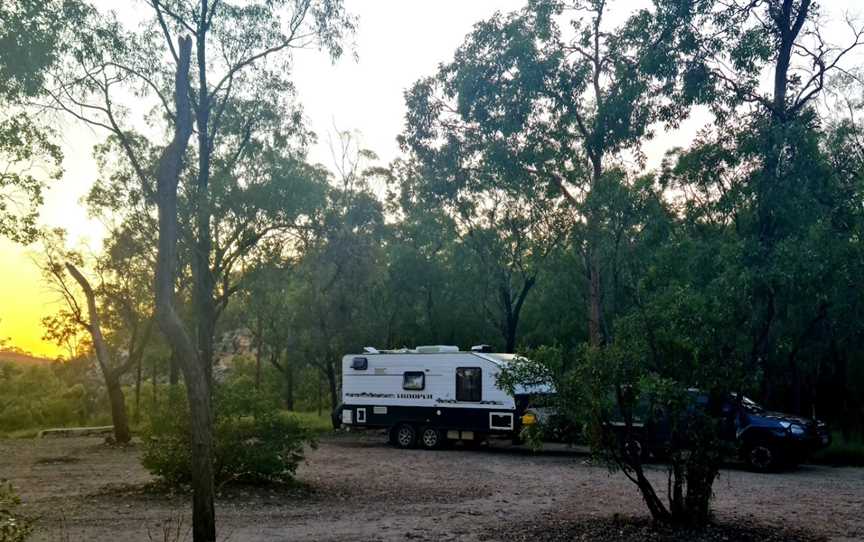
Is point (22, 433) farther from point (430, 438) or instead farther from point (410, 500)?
point (410, 500)

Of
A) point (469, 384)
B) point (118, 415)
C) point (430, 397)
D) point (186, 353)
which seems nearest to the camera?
point (186, 353)

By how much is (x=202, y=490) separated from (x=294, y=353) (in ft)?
102

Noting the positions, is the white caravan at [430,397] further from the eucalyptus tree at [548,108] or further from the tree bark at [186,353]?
the tree bark at [186,353]

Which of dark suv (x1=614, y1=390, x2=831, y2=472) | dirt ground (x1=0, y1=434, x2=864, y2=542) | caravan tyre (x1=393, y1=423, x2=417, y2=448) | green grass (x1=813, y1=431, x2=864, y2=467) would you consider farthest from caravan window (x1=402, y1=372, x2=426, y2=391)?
green grass (x1=813, y1=431, x2=864, y2=467)

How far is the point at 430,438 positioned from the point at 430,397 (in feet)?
3.77

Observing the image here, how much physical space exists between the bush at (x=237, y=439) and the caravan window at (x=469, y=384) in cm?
796

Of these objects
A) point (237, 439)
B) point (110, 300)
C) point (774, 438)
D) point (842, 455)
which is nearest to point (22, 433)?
point (110, 300)

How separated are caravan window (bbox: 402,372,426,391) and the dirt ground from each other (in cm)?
329

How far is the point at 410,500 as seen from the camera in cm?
1210

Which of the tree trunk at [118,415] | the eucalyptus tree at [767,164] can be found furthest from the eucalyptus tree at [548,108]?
the tree trunk at [118,415]

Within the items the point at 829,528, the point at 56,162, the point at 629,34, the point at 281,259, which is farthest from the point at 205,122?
the point at 829,528

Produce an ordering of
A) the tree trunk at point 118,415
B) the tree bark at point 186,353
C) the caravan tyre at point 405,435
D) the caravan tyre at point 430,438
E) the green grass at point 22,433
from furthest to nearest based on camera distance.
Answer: the green grass at point 22,433, the tree trunk at point 118,415, the caravan tyre at point 405,435, the caravan tyre at point 430,438, the tree bark at point 186,353

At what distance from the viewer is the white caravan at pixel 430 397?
66.3 ft

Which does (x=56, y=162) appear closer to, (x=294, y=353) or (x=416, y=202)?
(x=416, y=202)
